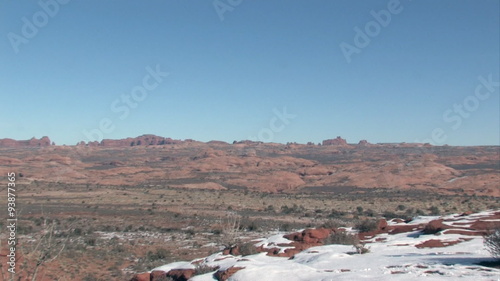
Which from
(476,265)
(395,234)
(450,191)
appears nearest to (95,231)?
(395,234)

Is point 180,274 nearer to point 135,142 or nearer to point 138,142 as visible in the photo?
point 138,142

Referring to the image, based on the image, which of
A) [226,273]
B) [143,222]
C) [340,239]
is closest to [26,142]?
[143,222]

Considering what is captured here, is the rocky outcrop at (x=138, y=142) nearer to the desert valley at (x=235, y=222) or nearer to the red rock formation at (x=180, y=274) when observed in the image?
the desert valley at (x=235, y=222)

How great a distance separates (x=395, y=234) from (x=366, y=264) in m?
6.63

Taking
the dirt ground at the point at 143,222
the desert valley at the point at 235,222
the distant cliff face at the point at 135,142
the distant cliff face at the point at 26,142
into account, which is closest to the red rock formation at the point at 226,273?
the desert valley at the point at 235,222

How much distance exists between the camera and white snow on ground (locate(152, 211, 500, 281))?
8938mm

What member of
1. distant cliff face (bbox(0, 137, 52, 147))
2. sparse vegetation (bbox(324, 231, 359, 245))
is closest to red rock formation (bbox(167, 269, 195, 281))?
sparse vegetation (bbox(324, 231, 359, 245))

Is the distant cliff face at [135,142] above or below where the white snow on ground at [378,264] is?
above

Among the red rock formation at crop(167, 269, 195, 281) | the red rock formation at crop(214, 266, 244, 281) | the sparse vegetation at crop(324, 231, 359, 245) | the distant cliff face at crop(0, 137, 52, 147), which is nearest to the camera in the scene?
the red rock formation at crop(214, 266, 244, 281)

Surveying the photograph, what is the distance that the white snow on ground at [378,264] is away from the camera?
29.3 feet

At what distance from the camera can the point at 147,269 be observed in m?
16.2

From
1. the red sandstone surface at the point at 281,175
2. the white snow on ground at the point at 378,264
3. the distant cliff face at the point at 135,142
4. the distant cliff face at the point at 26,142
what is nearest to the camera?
the white snow on ground at the point at 378,264

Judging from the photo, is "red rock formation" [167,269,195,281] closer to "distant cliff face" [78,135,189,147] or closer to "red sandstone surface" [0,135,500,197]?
"red sandstone surface" [0,135,500,197]

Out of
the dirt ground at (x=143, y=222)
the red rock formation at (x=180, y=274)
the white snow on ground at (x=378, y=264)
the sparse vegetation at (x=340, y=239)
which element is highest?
the white snow on ground at (x=378, y=264)
